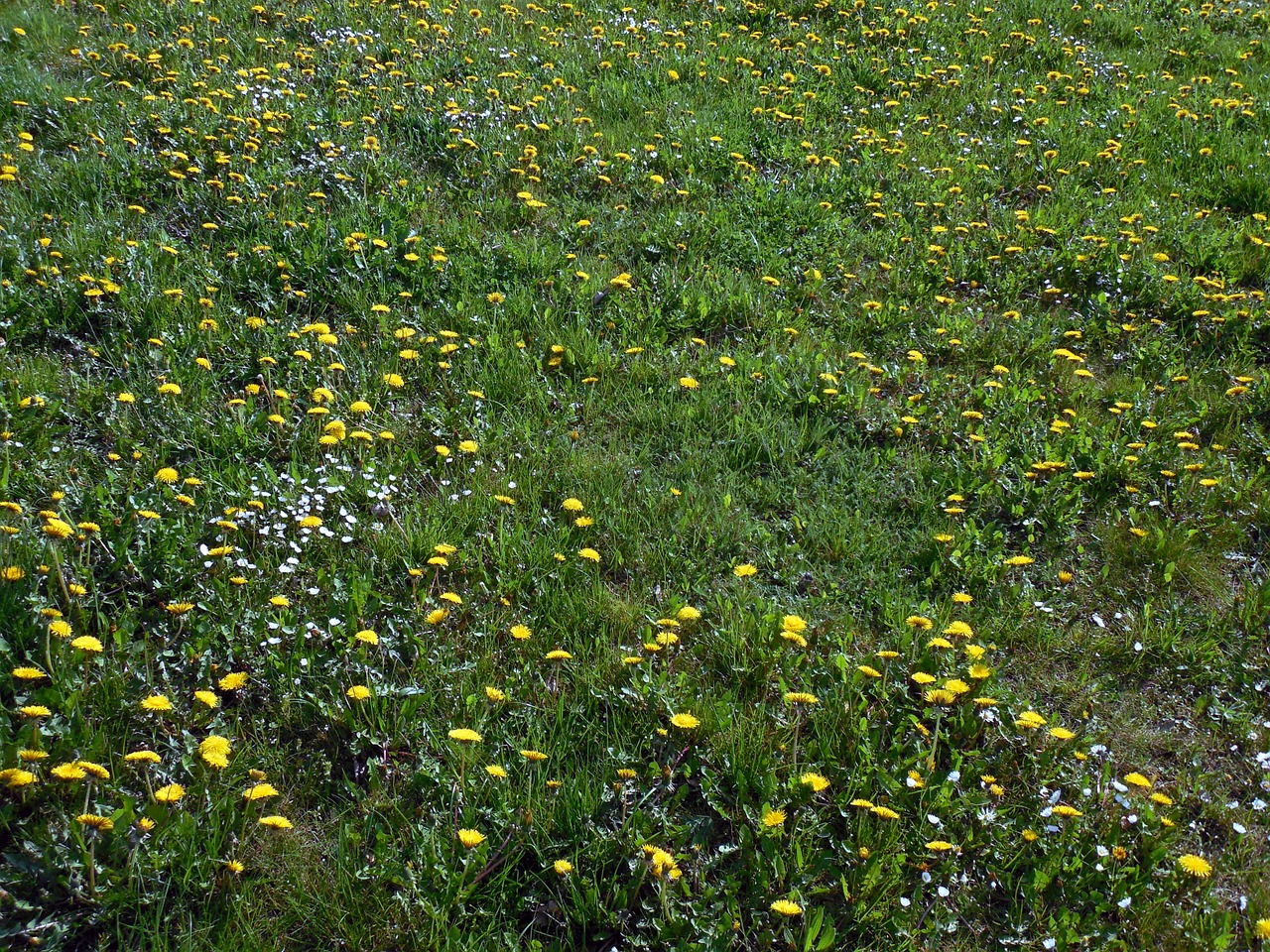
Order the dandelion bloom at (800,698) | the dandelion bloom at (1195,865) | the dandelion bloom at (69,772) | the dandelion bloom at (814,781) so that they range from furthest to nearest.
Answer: the dandelion bloom at (800,698)
the dandelion bloom at (814,781)
the dandelion bloom at (1195,865)
the dandelion bloom at (69,772)

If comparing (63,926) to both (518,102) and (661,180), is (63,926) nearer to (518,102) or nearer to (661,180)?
(661,180)

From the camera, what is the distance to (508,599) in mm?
3381

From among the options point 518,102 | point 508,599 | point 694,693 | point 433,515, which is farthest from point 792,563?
point 518,102

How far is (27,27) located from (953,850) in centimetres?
831

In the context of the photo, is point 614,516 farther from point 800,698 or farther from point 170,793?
point 170,793

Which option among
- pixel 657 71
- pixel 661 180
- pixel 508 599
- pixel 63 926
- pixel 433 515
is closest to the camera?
pixel 63 926

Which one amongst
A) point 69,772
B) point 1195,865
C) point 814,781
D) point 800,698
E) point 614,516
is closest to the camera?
point 69,772

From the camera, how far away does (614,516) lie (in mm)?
3822

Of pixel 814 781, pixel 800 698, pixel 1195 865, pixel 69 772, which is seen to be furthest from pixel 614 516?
pixel 1195 865

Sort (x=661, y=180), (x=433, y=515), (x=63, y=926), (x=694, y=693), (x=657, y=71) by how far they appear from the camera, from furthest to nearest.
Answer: (x=657, y=71), (x=661, y=180), (x=433, y=515), (x=694, y=693), (x=63, y=926)

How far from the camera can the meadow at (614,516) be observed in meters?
2.58

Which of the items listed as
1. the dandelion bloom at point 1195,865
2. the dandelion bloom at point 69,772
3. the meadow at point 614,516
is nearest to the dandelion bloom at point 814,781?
the meadow at point 614,516

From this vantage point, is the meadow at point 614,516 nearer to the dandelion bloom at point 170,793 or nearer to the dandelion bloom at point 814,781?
the dandelion bloom at point 814,781

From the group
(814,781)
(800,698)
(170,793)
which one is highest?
(800,698)
